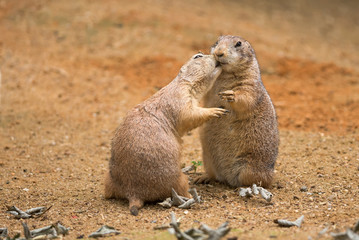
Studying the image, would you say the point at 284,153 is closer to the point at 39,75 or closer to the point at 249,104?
the point at 249,104

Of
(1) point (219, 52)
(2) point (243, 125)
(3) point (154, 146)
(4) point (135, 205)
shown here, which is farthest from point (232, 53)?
(4) point (135, 205)

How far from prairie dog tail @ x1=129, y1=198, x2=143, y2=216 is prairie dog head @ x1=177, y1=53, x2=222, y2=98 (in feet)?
5.12

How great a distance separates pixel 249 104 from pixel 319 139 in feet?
9.80

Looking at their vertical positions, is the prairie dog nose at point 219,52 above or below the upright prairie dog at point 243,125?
above

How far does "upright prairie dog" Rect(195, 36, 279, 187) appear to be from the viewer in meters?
6.59

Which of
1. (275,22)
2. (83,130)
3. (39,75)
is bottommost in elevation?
(83,130)

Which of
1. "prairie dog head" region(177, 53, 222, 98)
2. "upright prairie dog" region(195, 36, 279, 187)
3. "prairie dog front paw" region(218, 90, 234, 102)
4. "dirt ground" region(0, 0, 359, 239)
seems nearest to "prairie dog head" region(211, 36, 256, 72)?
"upright prairie dog" region(195, 36, 279, 187)

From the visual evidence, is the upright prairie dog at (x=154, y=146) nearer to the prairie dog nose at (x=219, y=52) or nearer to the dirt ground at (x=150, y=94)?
the dirt ground at (x=150, y=94)

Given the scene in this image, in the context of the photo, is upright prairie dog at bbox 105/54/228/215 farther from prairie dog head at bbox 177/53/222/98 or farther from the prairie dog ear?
the prairie dog ear

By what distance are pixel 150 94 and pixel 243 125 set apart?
4.97 meters

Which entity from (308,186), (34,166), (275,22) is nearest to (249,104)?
(308,186)

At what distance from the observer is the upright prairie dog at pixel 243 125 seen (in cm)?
659

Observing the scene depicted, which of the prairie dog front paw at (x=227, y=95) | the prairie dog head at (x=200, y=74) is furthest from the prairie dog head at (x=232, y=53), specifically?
the prairie dog front paw at (x=227, y=95)

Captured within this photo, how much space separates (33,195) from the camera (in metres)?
6.71
